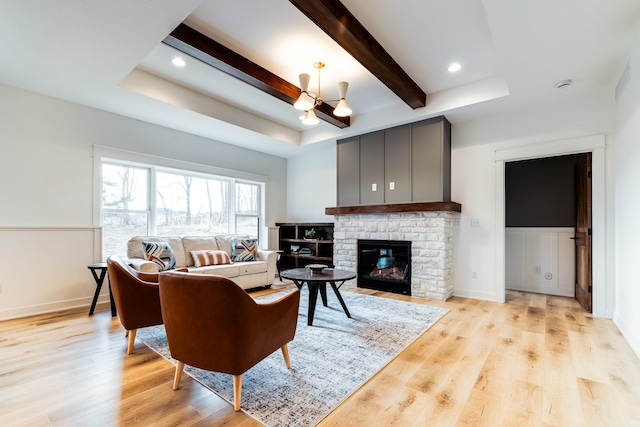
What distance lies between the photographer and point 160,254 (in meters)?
3.89

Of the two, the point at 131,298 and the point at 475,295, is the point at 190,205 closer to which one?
the point at 131,298

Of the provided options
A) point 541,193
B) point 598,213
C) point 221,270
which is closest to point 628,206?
point 598,213

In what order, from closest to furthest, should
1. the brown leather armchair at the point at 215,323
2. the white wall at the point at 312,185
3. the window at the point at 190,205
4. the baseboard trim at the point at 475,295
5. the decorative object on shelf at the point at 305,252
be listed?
the brown leather armchair at the point at 215,323 → the baseboard trim at the point at 475,295 → the window at the point at 190,205 → the decorative object on shelf at the point at 305,252 → the white wall at the point at 312,185

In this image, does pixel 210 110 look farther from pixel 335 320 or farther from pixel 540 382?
pixel 540 382

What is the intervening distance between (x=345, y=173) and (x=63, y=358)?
165 inches

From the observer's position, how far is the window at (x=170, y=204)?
4.17 m

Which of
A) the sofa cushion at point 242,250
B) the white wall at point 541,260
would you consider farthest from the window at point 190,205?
the white wall at point 541,260

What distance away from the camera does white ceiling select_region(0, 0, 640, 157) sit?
7.25ft

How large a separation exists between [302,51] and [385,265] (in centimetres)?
332

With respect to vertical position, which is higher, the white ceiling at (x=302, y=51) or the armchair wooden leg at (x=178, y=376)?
the white ceiling at (x=302, y=51)

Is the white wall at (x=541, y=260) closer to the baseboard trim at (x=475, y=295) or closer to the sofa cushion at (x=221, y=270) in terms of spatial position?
the baseboard trim at (x=475, y=295)

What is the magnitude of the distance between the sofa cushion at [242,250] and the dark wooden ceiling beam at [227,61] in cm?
236

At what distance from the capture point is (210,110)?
13.4 feet

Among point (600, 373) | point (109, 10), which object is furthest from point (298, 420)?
point (109, 10)
